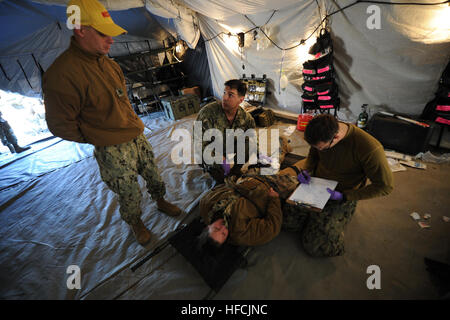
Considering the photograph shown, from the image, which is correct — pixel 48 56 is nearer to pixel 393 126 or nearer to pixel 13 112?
pixel 13 112

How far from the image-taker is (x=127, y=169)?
1.57 meters

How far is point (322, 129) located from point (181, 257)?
4.99 ft

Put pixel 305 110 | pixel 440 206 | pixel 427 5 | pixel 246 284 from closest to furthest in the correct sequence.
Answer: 1. pixel 246 284
2. pixel 440 206
3. pixel 427 5
4. pixel 305 110

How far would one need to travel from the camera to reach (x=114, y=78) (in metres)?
1.43

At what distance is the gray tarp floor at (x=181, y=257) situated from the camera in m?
1.38

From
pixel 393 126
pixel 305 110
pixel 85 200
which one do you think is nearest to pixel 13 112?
pixel 85 200

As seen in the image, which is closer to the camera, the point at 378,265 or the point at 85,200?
the point at 378,265

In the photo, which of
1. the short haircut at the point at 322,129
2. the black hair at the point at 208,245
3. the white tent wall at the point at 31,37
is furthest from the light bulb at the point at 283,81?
the black hair at the point at 208,245

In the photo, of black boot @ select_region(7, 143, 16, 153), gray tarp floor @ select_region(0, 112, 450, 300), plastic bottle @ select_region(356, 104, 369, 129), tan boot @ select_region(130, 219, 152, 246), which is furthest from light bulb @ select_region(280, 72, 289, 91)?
black boot @ select_region(7, 143, 16, 153)

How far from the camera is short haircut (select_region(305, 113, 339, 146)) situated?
1.20 m

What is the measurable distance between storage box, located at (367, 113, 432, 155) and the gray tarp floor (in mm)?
306

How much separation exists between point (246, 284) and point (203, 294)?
0.33 m

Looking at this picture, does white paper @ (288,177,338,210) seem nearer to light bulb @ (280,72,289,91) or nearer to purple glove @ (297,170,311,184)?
purple glove @ (297,170,311,184)

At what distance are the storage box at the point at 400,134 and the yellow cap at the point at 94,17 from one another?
3.26 meters
